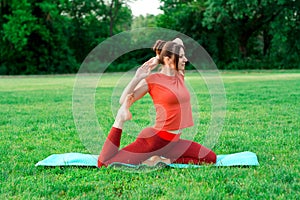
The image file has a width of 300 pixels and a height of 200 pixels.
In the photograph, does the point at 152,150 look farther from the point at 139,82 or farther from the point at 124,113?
the point at 139,82

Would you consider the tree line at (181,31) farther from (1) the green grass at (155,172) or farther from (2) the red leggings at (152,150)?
(2) the red leggings at (152,150)

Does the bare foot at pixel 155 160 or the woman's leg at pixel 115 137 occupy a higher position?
the woman's leg at pixel 115 137

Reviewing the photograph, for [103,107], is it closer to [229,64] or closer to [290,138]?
[290,138]

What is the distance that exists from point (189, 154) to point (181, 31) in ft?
100

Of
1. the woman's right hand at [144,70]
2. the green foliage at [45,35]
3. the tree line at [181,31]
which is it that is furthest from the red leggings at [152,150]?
the green foliage at [45,35]

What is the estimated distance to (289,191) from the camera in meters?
2.87

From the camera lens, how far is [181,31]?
3375 cm

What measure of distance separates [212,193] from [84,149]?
6.74 ft

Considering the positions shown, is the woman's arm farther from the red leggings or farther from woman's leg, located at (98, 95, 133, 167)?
the red leggings

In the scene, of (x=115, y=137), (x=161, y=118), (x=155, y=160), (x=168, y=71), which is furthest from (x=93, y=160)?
(x=168, y=71)

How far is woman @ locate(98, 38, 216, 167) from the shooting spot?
3.65 meters

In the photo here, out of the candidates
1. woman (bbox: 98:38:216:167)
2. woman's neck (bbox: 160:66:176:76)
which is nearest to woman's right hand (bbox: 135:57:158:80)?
woman (bbox: 98:38:216:167)

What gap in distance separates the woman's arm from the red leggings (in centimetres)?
32

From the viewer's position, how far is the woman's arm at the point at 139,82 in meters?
3.64
